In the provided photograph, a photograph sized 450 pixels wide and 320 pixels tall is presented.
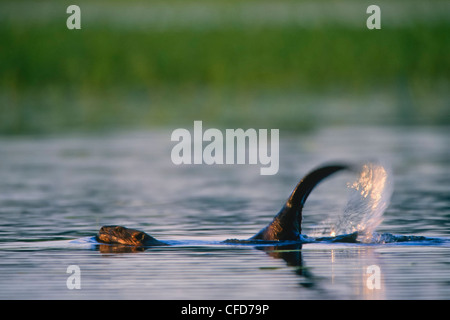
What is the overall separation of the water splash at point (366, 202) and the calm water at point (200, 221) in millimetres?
344

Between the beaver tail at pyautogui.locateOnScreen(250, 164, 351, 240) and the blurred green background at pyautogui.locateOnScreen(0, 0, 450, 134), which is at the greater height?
the blurred green background at pyautogui.locateOnScreen(0, 0, 450, 134)

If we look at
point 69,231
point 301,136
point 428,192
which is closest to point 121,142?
point 301,136

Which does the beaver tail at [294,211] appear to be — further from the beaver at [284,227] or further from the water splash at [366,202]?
the water splash at [366,202]

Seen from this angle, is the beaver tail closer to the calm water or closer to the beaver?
the beaver

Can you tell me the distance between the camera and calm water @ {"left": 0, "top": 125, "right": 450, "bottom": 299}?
9523 mm

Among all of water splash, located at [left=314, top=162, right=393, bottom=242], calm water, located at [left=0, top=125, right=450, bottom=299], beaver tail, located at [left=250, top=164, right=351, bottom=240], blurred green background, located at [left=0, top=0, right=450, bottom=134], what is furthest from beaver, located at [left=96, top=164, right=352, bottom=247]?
blurred green background, located at [left=0, top=0, right=450, bottom=134]

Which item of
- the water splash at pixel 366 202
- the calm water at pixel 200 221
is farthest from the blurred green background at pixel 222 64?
the water splash at pixel 366 202

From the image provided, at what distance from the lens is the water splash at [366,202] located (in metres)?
11.2

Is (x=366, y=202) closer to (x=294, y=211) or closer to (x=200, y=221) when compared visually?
(x=294, y=211)

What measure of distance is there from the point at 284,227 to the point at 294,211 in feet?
0.59

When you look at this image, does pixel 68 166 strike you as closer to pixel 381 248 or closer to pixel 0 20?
pixel 381 248

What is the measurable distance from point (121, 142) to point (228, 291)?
13718 mm

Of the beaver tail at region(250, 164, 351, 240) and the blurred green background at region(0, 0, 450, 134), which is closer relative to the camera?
the beaver tail at region(250, 164, 351, 240)

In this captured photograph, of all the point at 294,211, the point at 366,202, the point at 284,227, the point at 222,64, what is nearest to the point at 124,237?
the point at 284,227
